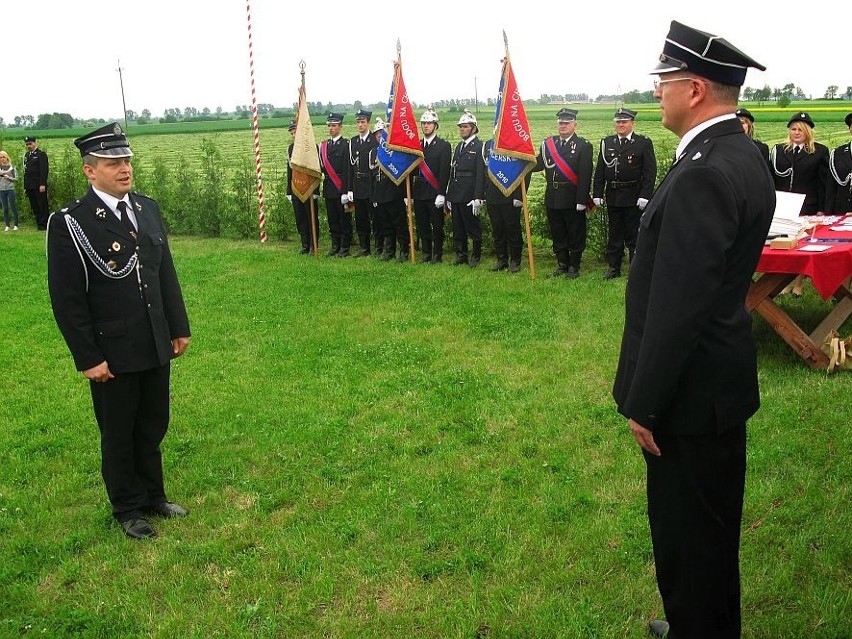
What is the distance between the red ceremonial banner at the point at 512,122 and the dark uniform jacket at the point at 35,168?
10961 millimetres

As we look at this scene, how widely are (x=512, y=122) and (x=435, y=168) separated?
5.45 ft

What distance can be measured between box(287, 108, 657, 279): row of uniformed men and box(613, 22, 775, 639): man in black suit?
7234mm

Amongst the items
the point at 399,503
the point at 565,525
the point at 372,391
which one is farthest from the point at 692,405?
the point at 372,391

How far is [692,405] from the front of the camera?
2314 millimetres

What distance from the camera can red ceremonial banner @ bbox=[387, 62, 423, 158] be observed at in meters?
10.9

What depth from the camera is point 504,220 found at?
1048cm

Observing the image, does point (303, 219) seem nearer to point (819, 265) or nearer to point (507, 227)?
point (507, 227)

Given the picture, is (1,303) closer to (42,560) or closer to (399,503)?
(42,560)

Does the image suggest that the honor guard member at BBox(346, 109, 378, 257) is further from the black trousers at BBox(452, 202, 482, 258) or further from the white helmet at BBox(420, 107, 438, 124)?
the black trousers at BBox(452, 202, 482, 258)

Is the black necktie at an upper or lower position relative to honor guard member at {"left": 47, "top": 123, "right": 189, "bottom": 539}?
upper

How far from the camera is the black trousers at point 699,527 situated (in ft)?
7.82

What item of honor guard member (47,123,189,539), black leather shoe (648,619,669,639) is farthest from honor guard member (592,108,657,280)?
black leather shoe (648,619,669,639)

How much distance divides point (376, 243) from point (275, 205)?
3.07 metres

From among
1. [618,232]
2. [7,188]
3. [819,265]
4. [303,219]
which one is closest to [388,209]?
[303,219]
